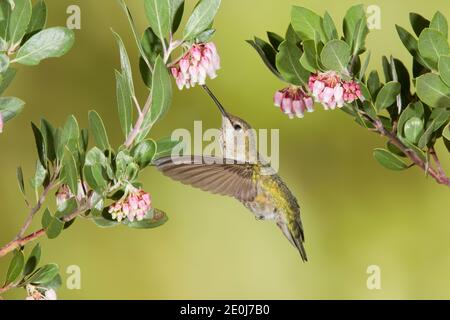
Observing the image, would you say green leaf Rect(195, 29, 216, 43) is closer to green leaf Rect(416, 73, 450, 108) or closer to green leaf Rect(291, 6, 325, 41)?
green leaf Rect(291, 6, 325, 41)

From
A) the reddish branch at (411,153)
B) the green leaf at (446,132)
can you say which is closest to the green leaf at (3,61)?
the reddish branch at (411,153)

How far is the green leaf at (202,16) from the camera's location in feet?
3.33

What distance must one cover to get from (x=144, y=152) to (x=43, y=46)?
0.75 ft

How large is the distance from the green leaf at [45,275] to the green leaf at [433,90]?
0.67 meters

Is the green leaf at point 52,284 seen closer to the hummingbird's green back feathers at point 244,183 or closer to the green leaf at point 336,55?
the hummingbird's green back feathers at point 244,183

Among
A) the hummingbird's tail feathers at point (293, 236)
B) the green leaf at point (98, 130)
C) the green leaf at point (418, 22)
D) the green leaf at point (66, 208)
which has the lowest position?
the hummingbird's tail feathers at point (293, 236)

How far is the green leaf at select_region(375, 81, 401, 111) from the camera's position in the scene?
1.09 m

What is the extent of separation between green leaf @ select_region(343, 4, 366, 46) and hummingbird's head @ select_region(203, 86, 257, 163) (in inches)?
15.4

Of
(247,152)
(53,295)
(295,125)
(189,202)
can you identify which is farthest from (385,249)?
(53,295)

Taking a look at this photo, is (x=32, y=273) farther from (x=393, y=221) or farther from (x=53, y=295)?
(x=393, y=221)

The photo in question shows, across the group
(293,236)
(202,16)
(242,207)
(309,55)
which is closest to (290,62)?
(309,55)

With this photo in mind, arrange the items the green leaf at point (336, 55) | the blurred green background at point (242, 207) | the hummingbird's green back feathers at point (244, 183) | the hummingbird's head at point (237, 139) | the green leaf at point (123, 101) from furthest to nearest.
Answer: the blurred green background at point (242, 207) < the hummingbird's head at point (237, 139) < the hummingbird's green back feathers at point (244, 183) < the green leaf at point (123, 101) < the green leaf at point (336, 55)

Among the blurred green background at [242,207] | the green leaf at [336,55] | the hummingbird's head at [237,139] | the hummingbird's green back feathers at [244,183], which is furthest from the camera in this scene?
the blurred green background at [242,207]

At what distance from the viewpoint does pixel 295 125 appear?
90.4 inches
